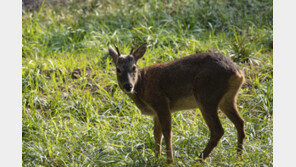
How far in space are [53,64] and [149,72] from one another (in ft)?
9.57

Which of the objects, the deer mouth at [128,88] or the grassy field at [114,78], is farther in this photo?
the grassy field at [114,78]

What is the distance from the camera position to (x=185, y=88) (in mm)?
4828

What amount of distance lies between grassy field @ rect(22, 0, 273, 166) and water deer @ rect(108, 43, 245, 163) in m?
0.37

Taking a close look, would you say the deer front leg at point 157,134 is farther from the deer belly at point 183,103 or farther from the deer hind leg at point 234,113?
the deer hind leg at point 234,113

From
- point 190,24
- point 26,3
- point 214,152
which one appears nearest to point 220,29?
point 190,24

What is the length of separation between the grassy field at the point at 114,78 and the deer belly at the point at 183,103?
47 centimetres

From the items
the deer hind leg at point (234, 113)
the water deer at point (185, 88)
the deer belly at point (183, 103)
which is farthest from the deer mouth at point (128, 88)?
the deer hind leg at point (234, 113)

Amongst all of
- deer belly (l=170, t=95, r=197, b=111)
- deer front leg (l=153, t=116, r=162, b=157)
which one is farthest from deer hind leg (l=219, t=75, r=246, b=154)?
deer front leg (l=153, t=116, r=162, b=157)

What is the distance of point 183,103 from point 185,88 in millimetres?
228

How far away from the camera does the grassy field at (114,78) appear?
16.5 feet

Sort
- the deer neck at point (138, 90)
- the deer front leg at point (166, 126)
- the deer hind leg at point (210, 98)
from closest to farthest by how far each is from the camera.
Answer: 1. the deer hind leg at point (210, 98)
2. the deer front leg at point (166, 126)
3. the deer neck at point (138, 90)

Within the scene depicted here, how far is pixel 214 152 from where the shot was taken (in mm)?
4934

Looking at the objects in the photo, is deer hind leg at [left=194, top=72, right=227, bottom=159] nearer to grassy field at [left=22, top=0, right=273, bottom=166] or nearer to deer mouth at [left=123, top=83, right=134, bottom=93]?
grassy field at [left=22, top=0, right=273, bottom=166]

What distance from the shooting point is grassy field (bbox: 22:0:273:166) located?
5.04 metres
